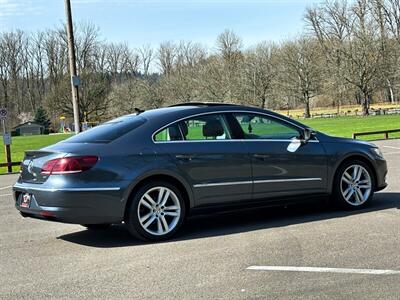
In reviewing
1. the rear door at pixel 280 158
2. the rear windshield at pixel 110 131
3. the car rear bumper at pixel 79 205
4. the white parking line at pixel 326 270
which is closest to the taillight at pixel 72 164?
the car rear bumper at pixel 79 205

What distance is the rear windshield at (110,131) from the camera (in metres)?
6.34

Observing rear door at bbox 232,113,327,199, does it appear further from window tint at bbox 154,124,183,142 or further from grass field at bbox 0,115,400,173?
grass field at bbox 0,115,400,173

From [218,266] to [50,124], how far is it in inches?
3495

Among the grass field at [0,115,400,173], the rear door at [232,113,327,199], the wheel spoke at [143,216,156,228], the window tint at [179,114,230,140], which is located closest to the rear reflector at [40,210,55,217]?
the wheel spoke at [143,216,156,228]

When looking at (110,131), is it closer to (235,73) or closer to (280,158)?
(280,158)

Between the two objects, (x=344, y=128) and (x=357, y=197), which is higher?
(x=344, y=128)

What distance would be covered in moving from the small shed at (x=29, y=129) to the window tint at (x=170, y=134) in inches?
3504

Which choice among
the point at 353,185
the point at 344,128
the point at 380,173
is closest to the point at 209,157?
the point at 353,185

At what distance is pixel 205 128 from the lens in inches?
265

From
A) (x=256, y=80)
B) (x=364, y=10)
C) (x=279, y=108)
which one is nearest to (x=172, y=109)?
(x=364, y=10)

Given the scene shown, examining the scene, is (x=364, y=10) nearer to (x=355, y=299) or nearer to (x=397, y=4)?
(x=397, y=4)

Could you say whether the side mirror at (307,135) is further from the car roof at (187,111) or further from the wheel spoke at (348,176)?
the wheel spoke at (348,176)

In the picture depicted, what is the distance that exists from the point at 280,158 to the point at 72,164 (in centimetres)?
266

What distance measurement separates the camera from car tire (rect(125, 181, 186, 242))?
20.2 ft
